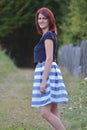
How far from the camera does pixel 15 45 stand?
3400 centimetres

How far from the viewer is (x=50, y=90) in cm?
634

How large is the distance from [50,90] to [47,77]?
0.52 ft

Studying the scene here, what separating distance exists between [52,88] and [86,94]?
3.49 metres

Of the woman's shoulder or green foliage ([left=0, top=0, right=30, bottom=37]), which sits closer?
the woman's shoulder

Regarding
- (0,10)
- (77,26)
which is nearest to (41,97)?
(77,26)

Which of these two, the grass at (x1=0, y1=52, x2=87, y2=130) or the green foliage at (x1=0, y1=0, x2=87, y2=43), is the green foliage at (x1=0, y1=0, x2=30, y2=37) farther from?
the grass at (x1=0, y1=52, x2=87, y2=130)

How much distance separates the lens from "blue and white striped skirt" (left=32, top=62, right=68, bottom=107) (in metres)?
6.34

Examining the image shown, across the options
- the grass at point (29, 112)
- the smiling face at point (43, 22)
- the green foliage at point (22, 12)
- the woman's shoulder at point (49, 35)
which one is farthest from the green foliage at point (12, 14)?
the woman's shoulder at point (49, 35)

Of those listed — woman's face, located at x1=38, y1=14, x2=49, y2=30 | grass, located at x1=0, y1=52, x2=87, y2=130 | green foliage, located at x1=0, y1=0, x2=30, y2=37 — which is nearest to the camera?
woman's face, located at x1=38, y1=14, x2=49, y2=30

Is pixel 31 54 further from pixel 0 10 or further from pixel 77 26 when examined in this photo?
pixel 77 26

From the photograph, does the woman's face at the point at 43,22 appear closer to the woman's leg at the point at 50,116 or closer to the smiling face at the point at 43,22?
the smiling face at the point at 43,22

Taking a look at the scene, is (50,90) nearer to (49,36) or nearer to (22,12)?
(49,36)

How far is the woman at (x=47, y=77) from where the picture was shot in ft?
20.8

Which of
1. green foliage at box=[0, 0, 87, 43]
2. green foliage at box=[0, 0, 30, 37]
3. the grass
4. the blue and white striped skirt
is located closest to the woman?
the blue and white striped skirt
